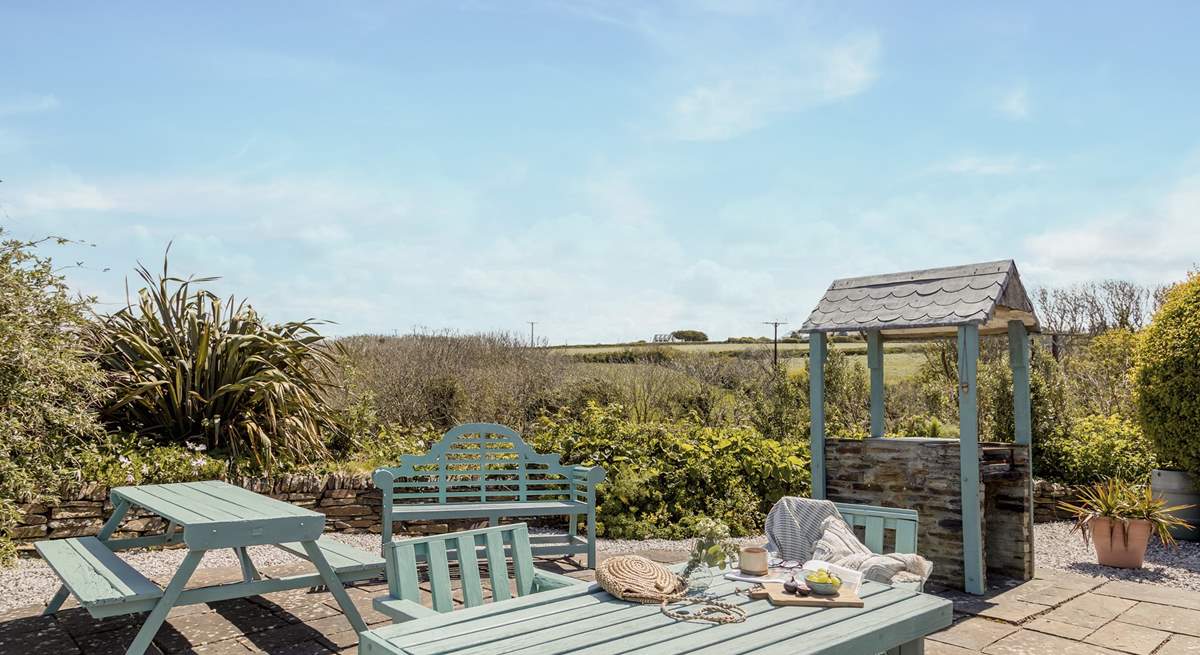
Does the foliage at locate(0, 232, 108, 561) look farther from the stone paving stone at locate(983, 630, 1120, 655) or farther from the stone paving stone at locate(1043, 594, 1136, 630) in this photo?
the stone paving stone at locate(1043, 594, 1136, 630)

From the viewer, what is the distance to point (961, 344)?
4.90m

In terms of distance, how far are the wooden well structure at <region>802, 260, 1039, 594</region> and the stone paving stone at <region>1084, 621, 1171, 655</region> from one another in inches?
30.0

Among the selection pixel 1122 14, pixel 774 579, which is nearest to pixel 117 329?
pixel 774 579

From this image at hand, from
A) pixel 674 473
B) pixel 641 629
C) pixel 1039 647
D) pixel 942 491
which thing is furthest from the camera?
pixel 674 473

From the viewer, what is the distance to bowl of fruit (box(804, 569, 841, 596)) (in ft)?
8.91

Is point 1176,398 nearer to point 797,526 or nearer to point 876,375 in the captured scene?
point 876,375

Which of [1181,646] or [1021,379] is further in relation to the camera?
[1021,379]

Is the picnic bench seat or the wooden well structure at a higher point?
the wooden well structure

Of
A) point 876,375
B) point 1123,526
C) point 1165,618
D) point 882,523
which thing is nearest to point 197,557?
point 882,523

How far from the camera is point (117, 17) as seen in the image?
5270 millimetres

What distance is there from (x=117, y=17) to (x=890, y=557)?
18.7 feet

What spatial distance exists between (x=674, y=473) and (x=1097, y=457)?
4.24 meters

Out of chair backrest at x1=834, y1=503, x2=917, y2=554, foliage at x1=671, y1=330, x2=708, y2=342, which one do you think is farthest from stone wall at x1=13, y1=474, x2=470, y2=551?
foliage at x1=671, y1=330, x2=708, y2=342

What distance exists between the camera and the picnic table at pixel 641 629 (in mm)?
2176
